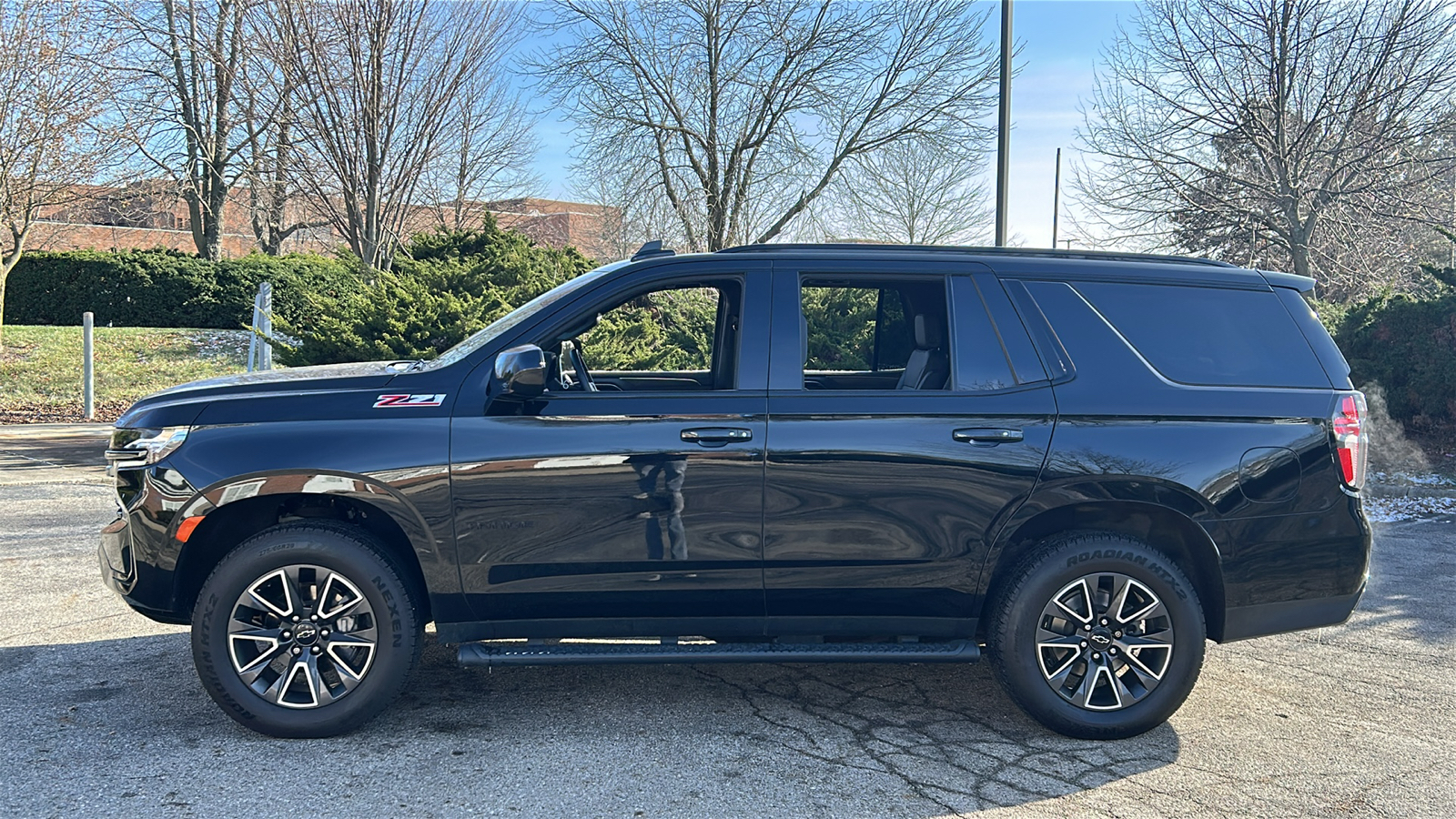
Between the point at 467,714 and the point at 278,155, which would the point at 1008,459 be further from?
the point at 278,155

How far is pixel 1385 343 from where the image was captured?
12023mm

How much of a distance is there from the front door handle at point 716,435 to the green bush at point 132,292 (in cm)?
1827

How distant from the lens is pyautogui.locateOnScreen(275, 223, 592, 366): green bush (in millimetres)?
10234

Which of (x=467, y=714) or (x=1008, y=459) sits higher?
(x=1008, y=459)

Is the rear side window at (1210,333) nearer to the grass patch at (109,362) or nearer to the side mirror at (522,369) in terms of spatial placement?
the side mirror at (522,369)

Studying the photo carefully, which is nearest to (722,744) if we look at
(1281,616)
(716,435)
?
(716,435)

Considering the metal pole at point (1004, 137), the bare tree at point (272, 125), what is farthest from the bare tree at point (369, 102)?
the metal pole at point (1004, 137)

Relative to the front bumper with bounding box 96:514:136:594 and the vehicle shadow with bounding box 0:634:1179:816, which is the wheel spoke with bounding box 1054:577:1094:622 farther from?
the front bumper with bounding box 96:514:136:594

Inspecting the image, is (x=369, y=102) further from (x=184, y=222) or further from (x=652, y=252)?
(x=184, y=222)

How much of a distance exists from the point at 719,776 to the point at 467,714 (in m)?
1.19

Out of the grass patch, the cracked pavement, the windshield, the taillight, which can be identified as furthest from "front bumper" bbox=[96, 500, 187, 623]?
the grass patch

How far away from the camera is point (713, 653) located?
4051 mm

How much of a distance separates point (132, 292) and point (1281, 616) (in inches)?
857

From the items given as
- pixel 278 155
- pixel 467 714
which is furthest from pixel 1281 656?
pixel 278 155
